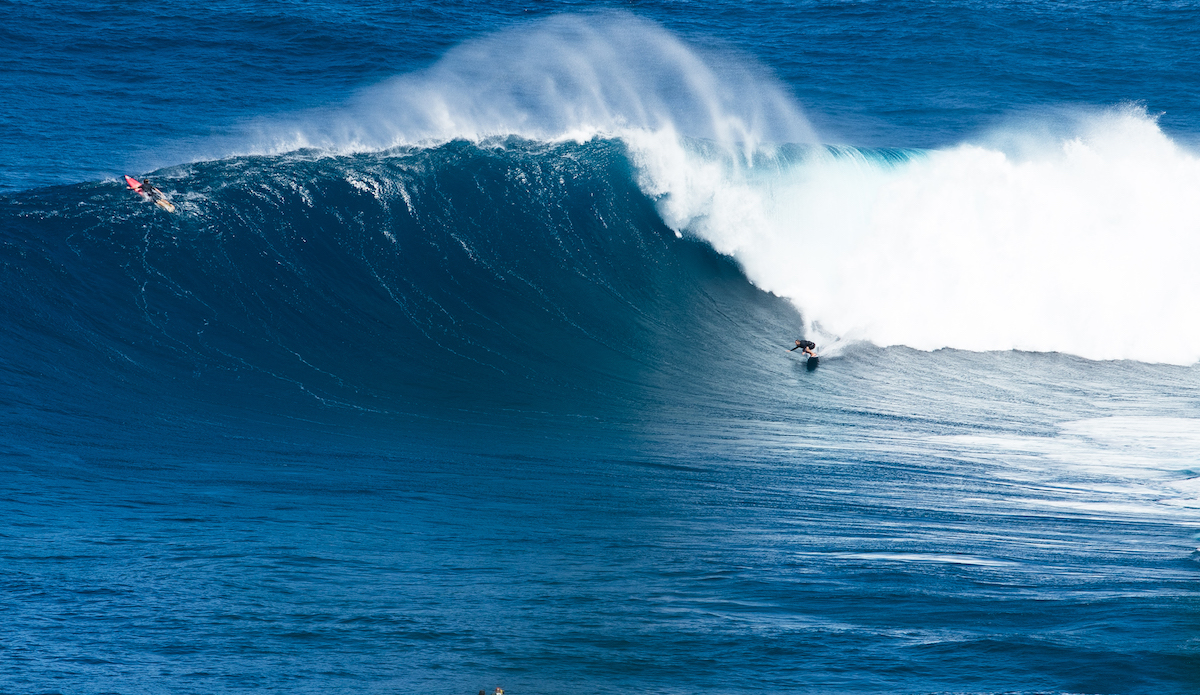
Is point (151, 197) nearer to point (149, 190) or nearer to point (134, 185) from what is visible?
point (149, 190)

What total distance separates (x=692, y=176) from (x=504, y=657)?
1192 cm

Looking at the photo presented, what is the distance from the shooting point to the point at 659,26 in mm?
31703

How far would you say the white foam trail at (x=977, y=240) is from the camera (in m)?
16.1

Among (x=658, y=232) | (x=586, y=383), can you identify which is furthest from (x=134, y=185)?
(x=658, y=232)

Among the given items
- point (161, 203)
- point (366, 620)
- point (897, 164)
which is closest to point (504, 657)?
point (366, 620)

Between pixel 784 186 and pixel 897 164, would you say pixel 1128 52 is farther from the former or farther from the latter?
pixel 784 186

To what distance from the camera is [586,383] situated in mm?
12938

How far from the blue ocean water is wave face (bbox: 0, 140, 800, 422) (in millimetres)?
73

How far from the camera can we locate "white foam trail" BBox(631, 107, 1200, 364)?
16062mm

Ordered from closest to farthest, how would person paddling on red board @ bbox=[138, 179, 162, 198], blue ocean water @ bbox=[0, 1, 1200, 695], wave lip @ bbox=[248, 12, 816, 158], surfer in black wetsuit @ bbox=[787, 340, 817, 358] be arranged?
1. blue ocean water @ bbox=[0, 1, 1200, 695]
2. surfer in black wetsuit @ bbox=[787, 340, 817, 358]
3. person paddling on red board @ bbox=[138, 179, 162, 198]
4. wave lip @ bbox=[248, 12, 816, 158]

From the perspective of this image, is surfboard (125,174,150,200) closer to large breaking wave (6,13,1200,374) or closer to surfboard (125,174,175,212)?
surfboard (125,174,175,212)

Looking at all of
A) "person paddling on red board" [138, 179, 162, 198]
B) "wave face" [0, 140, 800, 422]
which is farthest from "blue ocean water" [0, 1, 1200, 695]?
"person paddling on red board" [138, 179, 162, 198]

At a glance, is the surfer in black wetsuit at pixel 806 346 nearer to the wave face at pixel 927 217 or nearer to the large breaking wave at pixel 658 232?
the large breaking wave at pixel 658 232

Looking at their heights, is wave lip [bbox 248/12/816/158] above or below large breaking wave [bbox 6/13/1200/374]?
above
